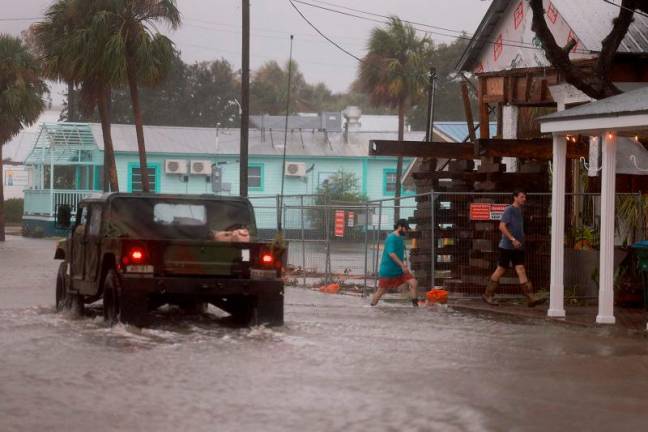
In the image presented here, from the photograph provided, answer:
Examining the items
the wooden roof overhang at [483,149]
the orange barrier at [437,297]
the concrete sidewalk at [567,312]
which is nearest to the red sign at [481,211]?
the wooden roof overhang at [483,149]

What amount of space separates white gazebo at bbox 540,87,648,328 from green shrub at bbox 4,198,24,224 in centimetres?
5901

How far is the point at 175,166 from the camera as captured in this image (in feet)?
198

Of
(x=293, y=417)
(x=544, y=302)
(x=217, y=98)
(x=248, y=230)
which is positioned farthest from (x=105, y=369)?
(x=217, y=98)

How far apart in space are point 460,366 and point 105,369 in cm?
355

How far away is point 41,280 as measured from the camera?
2789cm

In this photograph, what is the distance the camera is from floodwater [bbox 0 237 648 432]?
32.7ft

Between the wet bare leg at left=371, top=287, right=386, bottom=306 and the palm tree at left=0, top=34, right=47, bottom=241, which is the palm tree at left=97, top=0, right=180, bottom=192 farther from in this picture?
the wet bare leg at left=371, top=287, right=386, bottom=306

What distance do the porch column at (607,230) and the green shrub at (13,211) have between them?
60.1 metres

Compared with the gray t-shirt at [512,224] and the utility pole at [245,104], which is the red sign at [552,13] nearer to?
the gray t-shirt at [512,224]

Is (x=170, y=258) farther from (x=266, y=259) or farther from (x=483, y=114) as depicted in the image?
(x=483, y=114)

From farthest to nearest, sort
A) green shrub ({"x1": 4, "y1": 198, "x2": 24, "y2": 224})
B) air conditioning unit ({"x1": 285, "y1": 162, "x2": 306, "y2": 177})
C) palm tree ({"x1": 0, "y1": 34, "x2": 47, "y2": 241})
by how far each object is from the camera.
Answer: green shrub ({"x1": 4, "y1": 198, "x2": 24, "y2": 224}), air conditioning unit ({"x1": 285, "y1": 162, "x2": 306, "y2": 177}), palm tree ({"x1": 0, "y1": 34, "x2": 47, "y2": 241})

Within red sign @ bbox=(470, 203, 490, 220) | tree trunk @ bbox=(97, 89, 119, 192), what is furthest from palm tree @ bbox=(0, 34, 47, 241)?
red sign @ bbox=(470, 203, 490, 220)

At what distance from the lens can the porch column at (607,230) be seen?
18438 millimetres

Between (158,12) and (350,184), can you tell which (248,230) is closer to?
(158,12)
